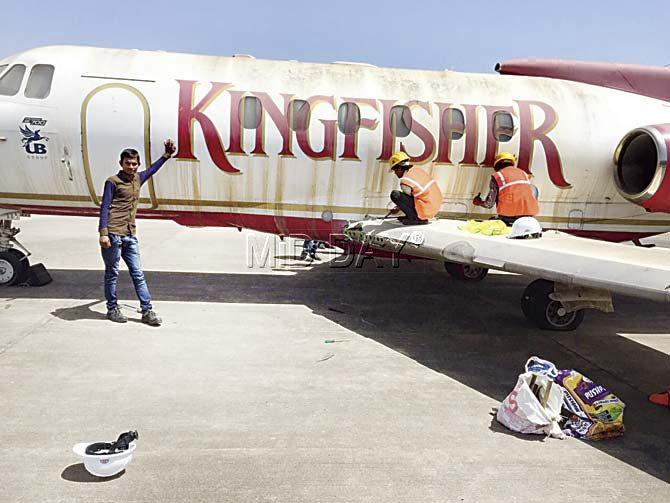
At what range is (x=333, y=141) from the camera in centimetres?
934

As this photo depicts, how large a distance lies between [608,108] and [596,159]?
106 centimetres

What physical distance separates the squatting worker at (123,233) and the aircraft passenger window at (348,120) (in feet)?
10.9

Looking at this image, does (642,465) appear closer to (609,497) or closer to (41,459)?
(609,497)

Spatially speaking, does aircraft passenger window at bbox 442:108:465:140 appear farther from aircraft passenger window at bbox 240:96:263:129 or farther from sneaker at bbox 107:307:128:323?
sneaker at bbox 107:307:128:323

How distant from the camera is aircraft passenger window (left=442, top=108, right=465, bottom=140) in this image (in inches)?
375

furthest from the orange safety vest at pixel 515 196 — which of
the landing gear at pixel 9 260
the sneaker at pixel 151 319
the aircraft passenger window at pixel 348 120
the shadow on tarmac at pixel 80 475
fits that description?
the landing gear at pixel 9 260

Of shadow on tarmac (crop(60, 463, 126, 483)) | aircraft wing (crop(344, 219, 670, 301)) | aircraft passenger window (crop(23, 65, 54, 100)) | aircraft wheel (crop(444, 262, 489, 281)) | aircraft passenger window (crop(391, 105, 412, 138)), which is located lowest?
aircraft wheel (crop(444, 262, 489, 281))

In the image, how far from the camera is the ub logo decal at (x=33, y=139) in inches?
350

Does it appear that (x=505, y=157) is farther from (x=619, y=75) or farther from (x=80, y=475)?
(x=80, y=475)

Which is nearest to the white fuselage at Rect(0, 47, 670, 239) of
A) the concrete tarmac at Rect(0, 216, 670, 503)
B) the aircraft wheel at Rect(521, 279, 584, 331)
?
the concrete tarmac at Rect(0, 216, 670, 503)

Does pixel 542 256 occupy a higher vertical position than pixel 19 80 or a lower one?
lower

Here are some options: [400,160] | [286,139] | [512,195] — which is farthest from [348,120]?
[512,195]

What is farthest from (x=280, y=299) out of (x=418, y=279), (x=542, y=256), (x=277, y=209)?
(x=542, y=256)

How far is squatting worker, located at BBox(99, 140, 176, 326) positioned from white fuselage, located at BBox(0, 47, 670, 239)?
1299 millimetres
